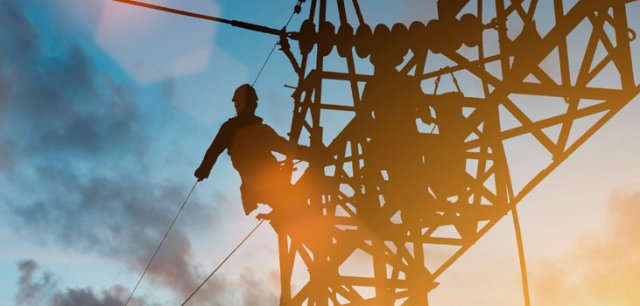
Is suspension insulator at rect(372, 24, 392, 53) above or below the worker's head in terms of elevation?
above

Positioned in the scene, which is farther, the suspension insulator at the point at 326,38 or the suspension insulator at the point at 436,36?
the suspension insulator at the point at 326,38

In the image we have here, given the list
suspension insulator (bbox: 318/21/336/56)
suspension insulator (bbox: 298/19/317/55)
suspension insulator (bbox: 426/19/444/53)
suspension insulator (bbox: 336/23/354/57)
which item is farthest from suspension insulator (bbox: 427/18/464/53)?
suspension insulator (bbox: 298/19/317/55)

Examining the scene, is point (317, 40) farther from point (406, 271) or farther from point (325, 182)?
point (406, 271)

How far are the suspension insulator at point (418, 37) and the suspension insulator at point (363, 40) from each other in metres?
0.81

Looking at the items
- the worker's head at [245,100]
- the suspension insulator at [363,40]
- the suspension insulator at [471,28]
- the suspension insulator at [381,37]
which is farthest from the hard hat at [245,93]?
the suspension insulator at [471,28]

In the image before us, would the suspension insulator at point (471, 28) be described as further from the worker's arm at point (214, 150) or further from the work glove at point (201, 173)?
the work glove at point (201, 173)

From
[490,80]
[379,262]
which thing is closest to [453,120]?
[490,80]

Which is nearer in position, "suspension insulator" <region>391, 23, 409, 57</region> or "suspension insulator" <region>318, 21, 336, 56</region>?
"suspension insulator" <region>391, 23, 409, 57</region>

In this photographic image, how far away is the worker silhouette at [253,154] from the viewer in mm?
9836

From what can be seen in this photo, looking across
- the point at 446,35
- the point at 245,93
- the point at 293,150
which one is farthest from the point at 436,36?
the point at 245,93

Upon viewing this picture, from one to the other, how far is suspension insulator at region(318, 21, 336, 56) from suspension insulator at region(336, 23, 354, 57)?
0.08 metres

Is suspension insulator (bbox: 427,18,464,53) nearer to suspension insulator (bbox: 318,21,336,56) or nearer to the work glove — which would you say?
suspension insulator (bbox: 318,21,336,56)

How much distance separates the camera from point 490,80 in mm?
8414

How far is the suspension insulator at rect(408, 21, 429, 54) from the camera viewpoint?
29.7ft
